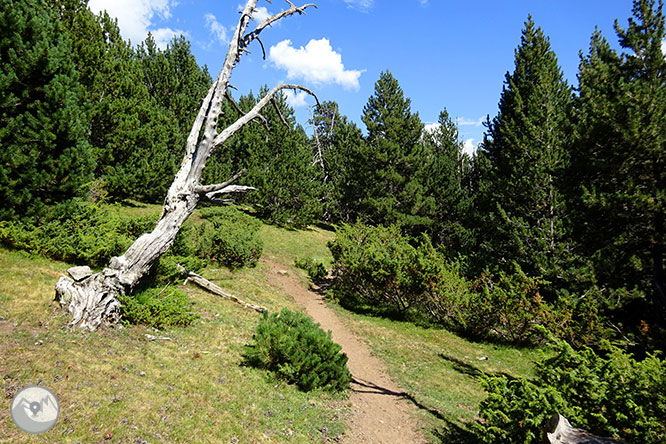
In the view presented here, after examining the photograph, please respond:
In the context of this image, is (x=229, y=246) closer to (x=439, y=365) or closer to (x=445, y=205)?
(x=439, y=365)

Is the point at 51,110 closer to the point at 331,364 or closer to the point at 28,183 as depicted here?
the point at 28,183

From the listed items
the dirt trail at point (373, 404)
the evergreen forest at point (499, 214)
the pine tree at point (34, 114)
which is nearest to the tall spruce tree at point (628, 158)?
the evergreen forest at point (499, 214)

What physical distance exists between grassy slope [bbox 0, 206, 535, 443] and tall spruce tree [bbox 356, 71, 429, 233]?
21.3 meters

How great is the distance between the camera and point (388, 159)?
31297mm

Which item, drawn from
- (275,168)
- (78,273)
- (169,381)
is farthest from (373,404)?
(275,168)

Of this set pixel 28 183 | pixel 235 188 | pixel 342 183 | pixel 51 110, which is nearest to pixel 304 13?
pixel 235 188

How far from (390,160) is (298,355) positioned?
26.9 meters

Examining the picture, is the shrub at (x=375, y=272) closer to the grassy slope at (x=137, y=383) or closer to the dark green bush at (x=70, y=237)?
the grassy slope at (x=137, y=383)

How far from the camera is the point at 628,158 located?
28.8ft

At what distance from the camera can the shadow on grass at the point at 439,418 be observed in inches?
250

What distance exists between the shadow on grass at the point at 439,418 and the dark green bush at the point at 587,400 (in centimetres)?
157

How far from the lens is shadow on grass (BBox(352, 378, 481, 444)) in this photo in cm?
634

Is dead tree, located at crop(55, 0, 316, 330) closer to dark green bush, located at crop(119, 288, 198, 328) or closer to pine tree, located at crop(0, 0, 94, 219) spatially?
dark green bush, located at crop(119, 288, 198, 328)

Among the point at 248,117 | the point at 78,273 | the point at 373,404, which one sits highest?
the point at 248,117
